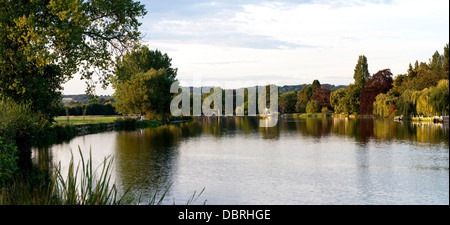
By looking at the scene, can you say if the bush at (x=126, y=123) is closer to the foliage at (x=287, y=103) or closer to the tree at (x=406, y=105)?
the tree at (x=406, y=105)

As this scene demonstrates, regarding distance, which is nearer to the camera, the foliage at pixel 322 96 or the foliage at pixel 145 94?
the foliage at pixel 145 94

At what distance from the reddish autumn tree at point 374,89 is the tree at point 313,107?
2389 centimetres

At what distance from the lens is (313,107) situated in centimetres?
11475

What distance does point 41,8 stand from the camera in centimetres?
1936

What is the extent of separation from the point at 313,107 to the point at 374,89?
1168 inches

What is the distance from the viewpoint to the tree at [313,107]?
115 metres

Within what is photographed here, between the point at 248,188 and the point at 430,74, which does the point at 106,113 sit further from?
the point at 248,188

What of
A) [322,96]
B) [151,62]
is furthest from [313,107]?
Result: [151,62]

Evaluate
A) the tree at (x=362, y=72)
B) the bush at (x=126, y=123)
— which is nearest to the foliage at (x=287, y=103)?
the tree at (x=362, y=72)

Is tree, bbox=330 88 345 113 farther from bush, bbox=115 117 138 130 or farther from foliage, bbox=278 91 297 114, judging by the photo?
bush, bbox=115 117 138 130

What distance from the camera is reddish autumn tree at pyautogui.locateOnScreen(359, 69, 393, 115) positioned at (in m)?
86.1

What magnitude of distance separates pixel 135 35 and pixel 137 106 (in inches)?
1416

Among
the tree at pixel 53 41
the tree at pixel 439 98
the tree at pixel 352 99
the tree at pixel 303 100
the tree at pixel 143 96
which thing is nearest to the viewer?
the tree at pixel 53 41
